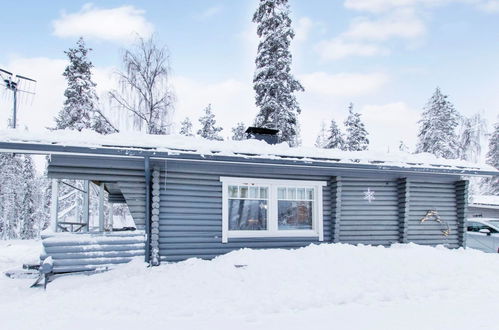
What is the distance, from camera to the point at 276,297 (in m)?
5.74

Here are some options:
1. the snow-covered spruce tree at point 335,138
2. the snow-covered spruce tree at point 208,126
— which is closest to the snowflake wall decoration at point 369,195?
the snow-covered spruce tree at point 208,126

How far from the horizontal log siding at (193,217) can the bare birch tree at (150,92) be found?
10.7 meters

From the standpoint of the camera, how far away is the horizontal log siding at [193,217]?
26.6 ft

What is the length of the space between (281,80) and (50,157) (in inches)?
572

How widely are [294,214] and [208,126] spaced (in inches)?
858

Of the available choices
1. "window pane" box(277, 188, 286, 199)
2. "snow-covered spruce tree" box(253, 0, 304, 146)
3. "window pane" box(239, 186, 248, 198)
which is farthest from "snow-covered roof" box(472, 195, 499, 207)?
"window pane" box(239, 186, 248, 198)

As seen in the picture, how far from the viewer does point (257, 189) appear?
29.7ft

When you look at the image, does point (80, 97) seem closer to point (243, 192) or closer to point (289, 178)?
point (243, 192)

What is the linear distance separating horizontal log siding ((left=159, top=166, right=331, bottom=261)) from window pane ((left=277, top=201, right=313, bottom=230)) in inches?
33.5

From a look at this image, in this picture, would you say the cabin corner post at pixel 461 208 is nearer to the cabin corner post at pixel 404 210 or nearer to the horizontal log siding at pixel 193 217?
the cabin corner post at pixel 404 210

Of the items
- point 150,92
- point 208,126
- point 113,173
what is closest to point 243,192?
point 113,173

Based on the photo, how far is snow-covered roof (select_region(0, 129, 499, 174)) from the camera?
6.90 m

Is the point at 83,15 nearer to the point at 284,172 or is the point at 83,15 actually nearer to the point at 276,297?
the point at 284,172

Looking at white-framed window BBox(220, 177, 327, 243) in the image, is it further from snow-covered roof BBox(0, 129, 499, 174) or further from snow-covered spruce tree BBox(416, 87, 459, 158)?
snow-covered spruce tree BBox(416, 87, 459, 158)
